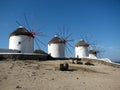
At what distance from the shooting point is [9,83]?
30.3 ft

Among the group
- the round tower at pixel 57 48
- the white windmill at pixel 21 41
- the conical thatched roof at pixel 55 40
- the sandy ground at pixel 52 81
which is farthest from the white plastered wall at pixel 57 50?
the sandy ground at pixel 52 81

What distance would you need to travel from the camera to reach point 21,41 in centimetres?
2795

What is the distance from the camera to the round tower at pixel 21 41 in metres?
28.0

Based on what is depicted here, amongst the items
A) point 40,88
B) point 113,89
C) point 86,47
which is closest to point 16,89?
point 40,88

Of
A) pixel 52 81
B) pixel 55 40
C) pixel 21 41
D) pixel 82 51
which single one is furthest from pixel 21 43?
pixel 82 51

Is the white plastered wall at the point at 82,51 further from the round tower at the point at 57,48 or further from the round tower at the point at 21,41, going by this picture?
the round tower at the point at 21,41

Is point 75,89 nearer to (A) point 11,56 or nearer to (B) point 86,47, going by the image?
(A) point 11,56

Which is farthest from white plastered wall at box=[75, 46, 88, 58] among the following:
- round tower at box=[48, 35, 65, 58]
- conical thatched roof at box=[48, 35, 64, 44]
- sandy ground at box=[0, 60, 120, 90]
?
sandy ground at box=[0, 60, 120, 90]

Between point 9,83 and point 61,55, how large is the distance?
27.5m

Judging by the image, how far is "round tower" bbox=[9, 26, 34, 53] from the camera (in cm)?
2795

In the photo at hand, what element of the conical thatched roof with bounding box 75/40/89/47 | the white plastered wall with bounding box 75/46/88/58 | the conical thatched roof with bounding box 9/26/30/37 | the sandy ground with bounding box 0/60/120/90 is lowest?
the sandy ground with bounding box 0/60/120/90

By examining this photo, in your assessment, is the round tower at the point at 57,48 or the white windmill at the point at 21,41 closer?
the white windmill at the point at 21,41

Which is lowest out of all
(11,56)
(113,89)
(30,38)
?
(113,89)

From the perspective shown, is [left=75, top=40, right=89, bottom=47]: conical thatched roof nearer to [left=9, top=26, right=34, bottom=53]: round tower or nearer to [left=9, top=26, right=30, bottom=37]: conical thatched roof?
Answer: [left=9, top=26, right=34, bottom=53]: round tower
